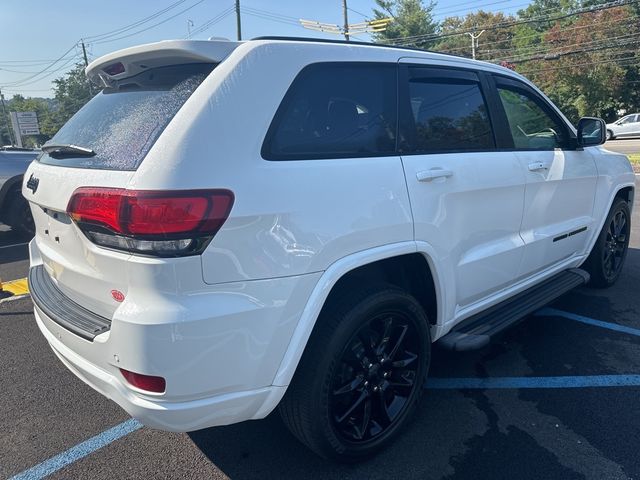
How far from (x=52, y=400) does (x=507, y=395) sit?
9.28 ft

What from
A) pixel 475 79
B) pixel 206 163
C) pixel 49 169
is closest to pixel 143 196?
pixel 206 163

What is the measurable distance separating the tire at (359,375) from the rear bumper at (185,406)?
0.21 meters

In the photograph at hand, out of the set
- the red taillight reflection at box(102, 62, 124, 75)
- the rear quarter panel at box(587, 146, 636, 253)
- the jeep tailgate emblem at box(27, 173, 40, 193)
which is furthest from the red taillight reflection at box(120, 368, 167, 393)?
the rear quarter panel at box(587, 146, 636, 253)

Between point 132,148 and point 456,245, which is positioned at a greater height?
point 132,148

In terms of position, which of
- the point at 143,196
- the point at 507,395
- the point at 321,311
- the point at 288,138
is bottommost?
the point at 507,395

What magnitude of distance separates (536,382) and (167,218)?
261 cm

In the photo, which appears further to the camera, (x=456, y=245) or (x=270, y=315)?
(x=456, y=245)

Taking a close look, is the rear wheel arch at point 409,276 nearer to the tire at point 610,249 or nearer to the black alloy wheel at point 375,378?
the black alloy wheel at point 375,378

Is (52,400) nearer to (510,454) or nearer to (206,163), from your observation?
(206,163)

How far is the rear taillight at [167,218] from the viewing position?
5.88 ft

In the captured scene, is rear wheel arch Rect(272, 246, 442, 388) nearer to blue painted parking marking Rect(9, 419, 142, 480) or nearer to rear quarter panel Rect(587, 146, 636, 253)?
blue painted parking marking Rect(9, 419, 142, 480)

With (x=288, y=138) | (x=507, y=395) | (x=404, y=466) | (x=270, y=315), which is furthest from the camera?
(x=507, y=395)

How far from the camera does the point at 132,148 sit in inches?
79.2

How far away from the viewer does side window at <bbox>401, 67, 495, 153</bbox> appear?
8.77 feet
